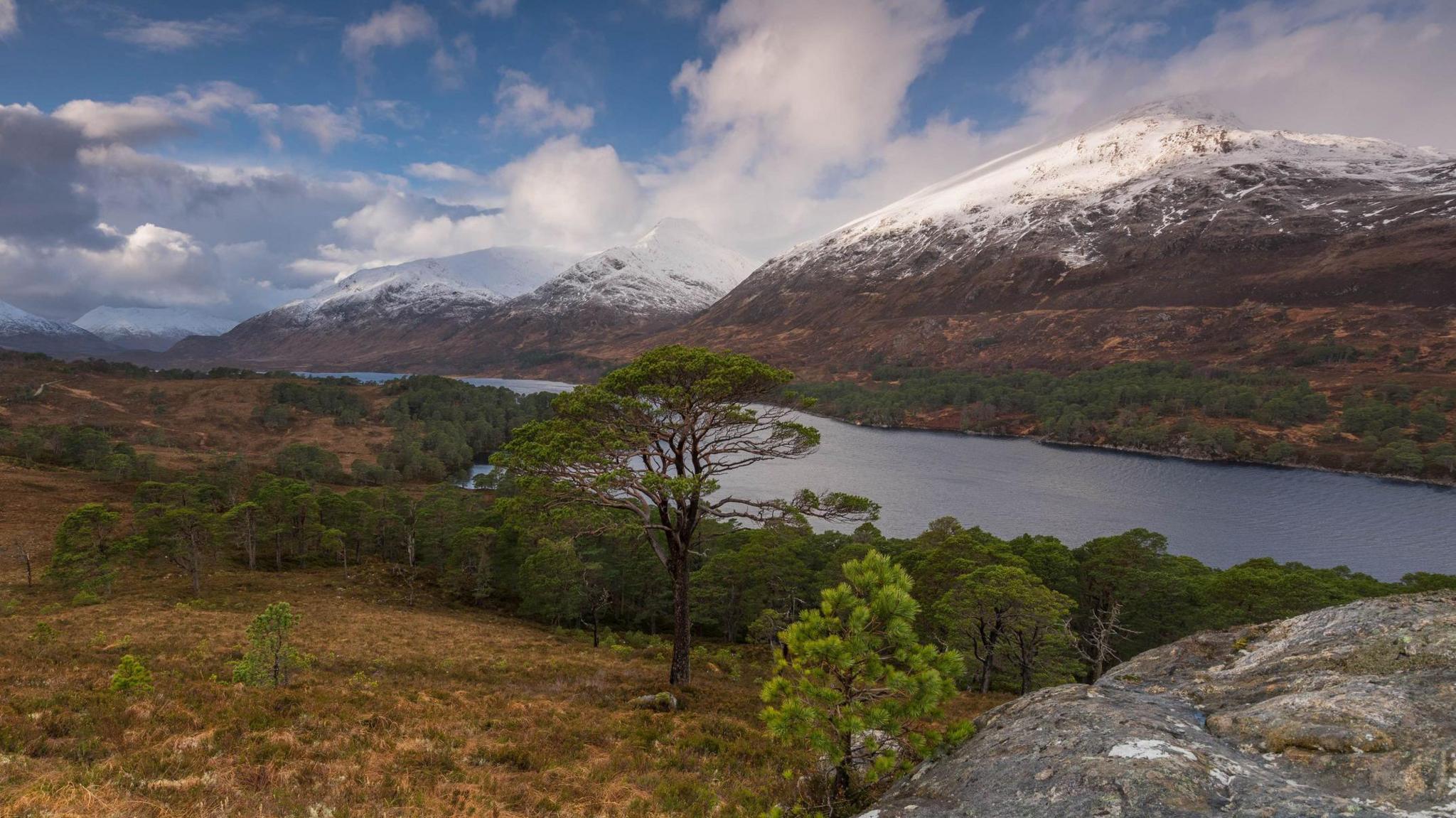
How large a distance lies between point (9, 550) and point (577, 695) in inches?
2256

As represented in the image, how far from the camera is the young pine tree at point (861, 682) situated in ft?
26.0

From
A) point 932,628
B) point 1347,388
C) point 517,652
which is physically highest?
point 1347,388

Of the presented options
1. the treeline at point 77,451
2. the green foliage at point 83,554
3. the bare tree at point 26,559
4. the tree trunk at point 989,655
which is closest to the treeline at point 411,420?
the treeline at point 77,451

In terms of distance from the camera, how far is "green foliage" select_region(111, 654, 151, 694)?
12953 mm

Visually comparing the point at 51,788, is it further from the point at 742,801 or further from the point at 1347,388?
the point at 1347,388

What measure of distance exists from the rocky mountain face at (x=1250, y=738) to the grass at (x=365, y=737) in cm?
432

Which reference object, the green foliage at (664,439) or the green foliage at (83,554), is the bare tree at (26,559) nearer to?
the green foliage at (83,554)

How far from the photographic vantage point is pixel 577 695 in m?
18.0

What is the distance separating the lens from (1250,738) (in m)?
6.59

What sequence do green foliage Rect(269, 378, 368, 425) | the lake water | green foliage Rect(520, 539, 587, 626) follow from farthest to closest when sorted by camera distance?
green foliage Rect(269, 378, 368, 425) → the lake water → green foliage Rect(520, 539, 587, 626)

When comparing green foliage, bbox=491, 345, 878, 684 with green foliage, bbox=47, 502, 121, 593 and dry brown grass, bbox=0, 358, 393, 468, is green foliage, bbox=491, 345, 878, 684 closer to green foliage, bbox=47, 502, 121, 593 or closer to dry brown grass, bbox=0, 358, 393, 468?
green foliage, bbox=47, 502, 121, 593

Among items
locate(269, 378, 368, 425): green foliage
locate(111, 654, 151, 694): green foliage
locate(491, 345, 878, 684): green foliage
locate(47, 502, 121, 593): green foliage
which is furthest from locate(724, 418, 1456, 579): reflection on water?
locate(269, 378, 368, 425): green foliage

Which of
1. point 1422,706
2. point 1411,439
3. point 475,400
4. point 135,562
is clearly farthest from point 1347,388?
point 475,400

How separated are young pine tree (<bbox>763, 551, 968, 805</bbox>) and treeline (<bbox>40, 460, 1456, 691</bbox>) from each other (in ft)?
64.4
